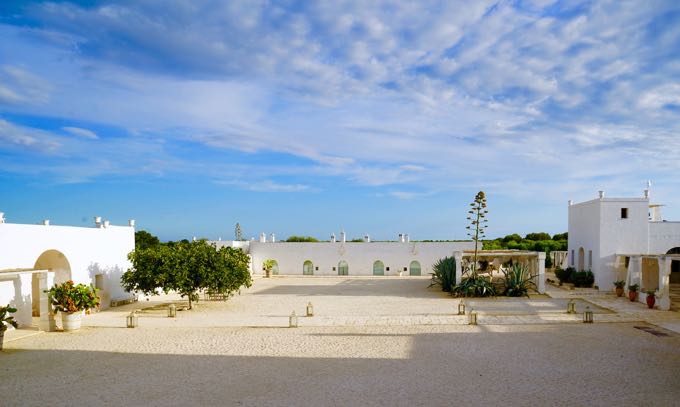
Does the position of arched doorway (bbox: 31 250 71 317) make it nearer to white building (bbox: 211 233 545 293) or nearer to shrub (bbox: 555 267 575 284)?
white building (bbox: 211 233 545 293)

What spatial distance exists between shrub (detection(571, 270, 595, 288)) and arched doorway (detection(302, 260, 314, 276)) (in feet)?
55.0

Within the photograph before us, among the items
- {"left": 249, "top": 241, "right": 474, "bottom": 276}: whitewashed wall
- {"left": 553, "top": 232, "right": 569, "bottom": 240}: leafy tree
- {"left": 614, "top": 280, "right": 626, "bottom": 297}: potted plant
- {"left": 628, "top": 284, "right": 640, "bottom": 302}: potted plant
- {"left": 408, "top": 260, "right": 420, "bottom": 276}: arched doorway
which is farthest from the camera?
{"left": 553, "top": 232, "right": 569, "bottom": 240}: leafy tree

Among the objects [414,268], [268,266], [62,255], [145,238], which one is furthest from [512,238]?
[62,255]

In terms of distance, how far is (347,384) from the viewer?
9.21 m

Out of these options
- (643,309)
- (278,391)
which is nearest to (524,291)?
(643,309)

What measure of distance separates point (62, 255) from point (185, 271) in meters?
4.44

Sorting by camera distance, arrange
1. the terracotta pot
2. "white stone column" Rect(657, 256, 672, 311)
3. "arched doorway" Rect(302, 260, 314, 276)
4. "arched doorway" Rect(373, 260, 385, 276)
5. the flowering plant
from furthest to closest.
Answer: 1. "arched doorway" Rect(302, 260, 314, 276)
2. "arched doorway" Rect(373, 260, 385, 276)
3. the terracotta pot
4. "white stone column" Rect(657, 256, 672, 311)
5. the flowering plant

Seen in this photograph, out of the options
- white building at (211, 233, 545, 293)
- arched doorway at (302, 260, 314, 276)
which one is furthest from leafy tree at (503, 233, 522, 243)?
arched doorway at (302, 260, 314, 276)

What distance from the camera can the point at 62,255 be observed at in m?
17.8

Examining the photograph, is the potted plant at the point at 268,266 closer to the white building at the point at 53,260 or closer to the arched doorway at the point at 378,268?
the arched doorway at the point at 378,268

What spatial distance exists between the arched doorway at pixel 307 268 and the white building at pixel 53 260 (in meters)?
13.9

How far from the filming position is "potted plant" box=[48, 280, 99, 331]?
14578 mm

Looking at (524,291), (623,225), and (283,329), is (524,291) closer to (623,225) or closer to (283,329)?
(623,225)

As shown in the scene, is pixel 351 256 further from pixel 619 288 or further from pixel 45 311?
pixel 45 311
